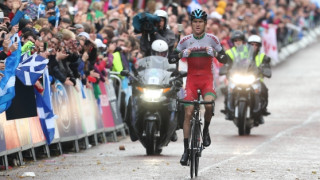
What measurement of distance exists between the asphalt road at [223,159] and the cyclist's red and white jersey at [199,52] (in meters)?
1.42

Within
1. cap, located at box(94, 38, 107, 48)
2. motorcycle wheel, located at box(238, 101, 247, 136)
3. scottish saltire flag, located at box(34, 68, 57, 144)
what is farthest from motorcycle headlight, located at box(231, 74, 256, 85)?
scottish saltire flag, located at box(34, 68, 57, 144)

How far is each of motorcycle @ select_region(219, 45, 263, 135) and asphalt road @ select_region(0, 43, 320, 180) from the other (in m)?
0.36

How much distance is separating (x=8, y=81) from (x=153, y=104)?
3.42m

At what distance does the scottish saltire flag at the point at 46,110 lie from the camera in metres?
17.4

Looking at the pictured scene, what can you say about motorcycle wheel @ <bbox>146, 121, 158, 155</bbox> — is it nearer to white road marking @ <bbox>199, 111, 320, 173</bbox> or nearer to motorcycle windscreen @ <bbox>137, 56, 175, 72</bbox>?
motorcycle windscreen @ <bbox>137, 56, 175, 72</bbox>

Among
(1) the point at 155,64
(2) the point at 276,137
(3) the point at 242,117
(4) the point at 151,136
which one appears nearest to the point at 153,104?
(4) the point at 151,136

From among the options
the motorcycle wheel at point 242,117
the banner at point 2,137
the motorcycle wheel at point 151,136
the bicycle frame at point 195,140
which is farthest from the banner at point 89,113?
the bicycle frame at point 195,140

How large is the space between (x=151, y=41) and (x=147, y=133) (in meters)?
2.98

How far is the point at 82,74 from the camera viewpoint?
66.9 feet

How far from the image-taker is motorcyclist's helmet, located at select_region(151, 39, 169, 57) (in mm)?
18938

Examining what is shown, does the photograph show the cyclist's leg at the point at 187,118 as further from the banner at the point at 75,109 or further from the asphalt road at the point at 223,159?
the banner at the point at 75,109

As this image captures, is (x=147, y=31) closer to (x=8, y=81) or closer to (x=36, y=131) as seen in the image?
(x=36, y=131)

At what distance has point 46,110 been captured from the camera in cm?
1753

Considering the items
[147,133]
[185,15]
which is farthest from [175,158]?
[185,15]
